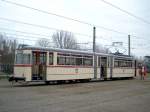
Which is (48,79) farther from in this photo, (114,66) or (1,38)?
(1,38)

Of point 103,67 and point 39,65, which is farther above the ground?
point 39,65

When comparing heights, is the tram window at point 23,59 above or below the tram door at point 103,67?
above

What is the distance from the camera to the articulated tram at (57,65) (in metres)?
23.5

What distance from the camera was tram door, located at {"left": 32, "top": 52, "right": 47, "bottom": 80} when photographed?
78.0 feet

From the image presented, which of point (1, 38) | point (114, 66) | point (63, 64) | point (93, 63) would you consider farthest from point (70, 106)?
point (1, 38)

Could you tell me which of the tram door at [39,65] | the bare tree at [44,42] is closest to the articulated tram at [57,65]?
the tram door at [39,65]

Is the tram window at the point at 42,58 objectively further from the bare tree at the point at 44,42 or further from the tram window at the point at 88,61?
the bare tree at the point at 44,42

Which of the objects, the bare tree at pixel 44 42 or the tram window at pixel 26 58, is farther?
the bare tree at pixel 44 42

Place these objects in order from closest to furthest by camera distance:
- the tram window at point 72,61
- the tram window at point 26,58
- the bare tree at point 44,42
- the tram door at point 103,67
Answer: the tram window at point 26,58 < the tram window at point 72,61 < the tram door at point 103,67 < the bare tree at point 44,42

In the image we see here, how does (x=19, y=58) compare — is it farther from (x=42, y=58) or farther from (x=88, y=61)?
(x=88, y=61)

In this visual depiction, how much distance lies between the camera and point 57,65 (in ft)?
83.1

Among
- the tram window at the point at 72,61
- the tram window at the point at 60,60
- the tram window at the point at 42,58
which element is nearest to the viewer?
the tram window at the point at 42,58

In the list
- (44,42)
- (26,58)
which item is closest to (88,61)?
(26,58)

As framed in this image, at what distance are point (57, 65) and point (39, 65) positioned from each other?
187cm
